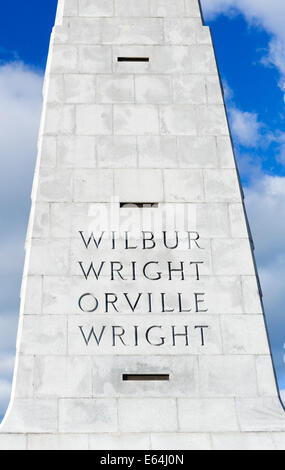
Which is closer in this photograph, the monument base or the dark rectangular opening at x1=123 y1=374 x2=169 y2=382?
the monument base

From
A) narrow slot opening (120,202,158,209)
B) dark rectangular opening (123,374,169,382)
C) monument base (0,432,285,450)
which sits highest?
narrow slot opening (120,202,158,209)

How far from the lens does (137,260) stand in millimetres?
13906

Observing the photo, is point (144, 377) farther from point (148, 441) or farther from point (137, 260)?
point (137, 260)

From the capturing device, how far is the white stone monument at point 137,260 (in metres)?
12.6

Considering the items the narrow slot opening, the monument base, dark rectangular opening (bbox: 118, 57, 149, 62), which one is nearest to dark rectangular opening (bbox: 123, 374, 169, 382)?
the monument base

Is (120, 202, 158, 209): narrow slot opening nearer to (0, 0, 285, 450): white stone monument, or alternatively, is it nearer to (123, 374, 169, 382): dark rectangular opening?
(0, 0, 285, 450): white stone monument

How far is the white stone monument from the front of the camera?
1262cm

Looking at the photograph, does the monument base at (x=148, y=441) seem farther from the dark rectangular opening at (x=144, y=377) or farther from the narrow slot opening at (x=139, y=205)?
the narrow slot opening at (x=139, y=205)

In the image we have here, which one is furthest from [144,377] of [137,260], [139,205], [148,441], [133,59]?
[133,59]

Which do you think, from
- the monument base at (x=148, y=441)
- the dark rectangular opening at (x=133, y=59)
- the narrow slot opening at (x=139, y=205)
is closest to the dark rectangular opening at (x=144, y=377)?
the monument base at (x=148, y=441)

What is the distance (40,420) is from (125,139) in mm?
5675

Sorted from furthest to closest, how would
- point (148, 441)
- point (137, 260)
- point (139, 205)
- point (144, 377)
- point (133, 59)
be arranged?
point (133, 59) < point (139, 205) < point (137, 260) < point (144, 377) < point (148, 441)

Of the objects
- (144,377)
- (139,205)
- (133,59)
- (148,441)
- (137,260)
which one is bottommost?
(148,441)
